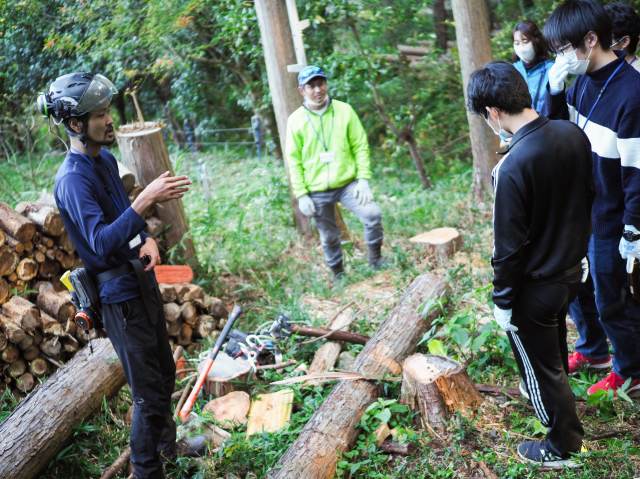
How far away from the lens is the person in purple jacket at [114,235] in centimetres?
305

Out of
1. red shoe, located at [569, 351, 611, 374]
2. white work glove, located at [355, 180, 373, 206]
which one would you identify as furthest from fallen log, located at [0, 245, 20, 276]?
red shoe, located at [569, 351, 611, 374]

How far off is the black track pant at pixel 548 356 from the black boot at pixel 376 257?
307 centimetres

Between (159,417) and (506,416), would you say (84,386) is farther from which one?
(506,416)

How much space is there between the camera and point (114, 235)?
2.99 metres

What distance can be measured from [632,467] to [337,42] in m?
7.59

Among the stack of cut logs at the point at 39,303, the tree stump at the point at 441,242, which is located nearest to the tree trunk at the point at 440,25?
the tree stump at the point at 441,242

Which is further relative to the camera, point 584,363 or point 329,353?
point 329,353

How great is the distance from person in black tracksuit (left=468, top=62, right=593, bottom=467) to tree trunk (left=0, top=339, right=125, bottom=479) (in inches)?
107

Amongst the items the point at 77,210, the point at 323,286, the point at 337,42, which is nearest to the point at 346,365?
the point at 323,286

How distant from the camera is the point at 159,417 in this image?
3.44 m

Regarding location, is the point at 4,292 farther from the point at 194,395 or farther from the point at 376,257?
the point at 376,257

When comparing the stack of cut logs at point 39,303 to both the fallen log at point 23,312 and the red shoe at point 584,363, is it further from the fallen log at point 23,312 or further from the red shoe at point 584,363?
the red shoe at point 584,363

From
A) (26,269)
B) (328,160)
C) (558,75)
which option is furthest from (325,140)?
(26,269)

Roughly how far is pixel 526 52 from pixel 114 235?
10.6 ft
